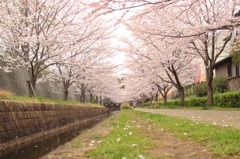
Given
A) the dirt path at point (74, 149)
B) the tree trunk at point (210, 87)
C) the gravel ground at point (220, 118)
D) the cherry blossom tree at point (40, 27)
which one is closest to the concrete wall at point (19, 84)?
the cherry blossom tree at point (40, 27)

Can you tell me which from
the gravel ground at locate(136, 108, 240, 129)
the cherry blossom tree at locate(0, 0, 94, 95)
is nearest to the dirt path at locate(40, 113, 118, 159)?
the gravel ground at locate(136, 108, 240, 129)

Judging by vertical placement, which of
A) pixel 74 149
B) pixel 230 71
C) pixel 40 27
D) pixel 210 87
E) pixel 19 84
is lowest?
pixel 74 149

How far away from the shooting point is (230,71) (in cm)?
2773

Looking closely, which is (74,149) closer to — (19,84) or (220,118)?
(220,118)

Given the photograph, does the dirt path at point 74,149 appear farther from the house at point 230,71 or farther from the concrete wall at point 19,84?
the house at point 230,71

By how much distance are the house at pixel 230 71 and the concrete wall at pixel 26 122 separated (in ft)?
57.6

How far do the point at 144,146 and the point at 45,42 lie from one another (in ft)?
29.2

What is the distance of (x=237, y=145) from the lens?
4062 millimetres

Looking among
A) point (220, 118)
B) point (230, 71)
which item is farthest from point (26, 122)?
point (230, 71)

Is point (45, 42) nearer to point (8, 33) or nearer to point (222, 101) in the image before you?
point (8, 33)

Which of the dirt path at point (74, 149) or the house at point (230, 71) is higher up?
the house at point (230, 71)

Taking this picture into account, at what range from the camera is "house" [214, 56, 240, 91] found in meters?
24.2

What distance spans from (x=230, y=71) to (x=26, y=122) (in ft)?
80.2

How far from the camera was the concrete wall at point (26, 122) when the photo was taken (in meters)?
7.27
